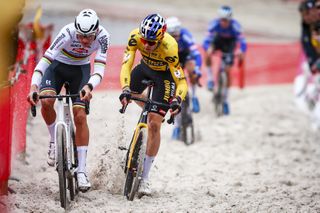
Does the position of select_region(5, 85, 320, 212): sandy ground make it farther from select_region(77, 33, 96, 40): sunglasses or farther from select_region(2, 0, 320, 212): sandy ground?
select_region(77, 33, 96, 40): sunglasses

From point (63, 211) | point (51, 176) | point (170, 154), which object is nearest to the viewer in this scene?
point (63, 211)

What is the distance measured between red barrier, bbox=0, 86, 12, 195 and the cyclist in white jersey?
37 cm

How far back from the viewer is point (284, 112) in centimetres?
1552

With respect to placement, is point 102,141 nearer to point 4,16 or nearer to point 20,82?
point 20,82

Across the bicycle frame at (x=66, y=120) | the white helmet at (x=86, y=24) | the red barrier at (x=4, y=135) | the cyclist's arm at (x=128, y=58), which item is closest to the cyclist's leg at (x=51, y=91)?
the bicycle frame at (x=66, y=120)

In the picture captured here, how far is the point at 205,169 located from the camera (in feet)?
32.3

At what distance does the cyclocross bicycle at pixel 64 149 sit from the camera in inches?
260

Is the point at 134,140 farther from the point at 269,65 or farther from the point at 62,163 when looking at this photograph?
the point at 269,65

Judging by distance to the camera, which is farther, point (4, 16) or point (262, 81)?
point (262, 81)

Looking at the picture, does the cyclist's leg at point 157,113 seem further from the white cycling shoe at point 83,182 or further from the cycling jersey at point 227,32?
the cycling jersey at point 227,32

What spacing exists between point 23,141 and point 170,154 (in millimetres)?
2779

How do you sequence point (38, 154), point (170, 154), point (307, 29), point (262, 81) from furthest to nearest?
point (262, 81)
point (307, 29)
point (170, 154)
point (38, 154)

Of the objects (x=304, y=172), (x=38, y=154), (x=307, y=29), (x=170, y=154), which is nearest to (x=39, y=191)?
(x=38, y=154)

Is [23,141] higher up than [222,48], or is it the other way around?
[222,48]
